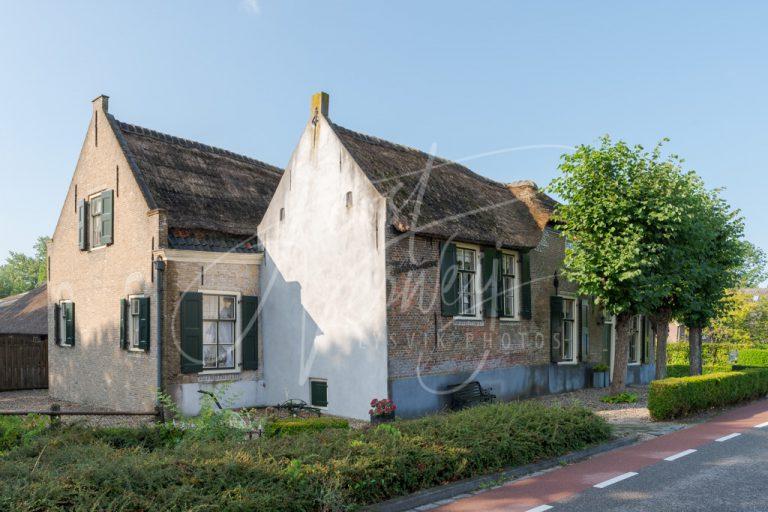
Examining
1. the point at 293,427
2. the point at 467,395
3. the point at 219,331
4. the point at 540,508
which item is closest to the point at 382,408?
the point at 293,427

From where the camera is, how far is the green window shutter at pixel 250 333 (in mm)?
15922

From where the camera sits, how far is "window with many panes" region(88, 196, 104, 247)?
17672 mm

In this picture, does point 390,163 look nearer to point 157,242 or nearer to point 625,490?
point 157,242

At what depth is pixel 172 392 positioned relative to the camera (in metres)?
14.5

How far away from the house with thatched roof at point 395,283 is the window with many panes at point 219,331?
3.08ft

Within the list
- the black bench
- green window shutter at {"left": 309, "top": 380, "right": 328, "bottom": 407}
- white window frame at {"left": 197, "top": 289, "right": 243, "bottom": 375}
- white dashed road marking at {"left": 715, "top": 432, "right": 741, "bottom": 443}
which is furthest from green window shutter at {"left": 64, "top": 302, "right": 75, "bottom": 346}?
white dashed road marking at {"left": 715, "top": 432, "right": 741, "bottom": 443}

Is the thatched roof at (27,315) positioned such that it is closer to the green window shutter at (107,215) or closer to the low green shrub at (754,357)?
the green window shutter at (107,215)

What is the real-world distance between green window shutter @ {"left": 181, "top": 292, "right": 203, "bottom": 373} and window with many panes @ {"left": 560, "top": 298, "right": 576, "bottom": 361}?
1092 centimetres

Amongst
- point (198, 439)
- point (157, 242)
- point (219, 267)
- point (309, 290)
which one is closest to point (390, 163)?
point (309, 290)

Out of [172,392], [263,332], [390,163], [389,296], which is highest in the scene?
[390,163]

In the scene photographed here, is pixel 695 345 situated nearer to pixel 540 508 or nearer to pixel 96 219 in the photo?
pixel 540 508

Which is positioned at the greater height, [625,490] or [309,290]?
[309,290]

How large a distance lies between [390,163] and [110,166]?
769 cm

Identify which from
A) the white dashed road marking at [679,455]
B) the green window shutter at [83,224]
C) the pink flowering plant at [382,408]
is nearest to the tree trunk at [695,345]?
the white dashed road marking at [679,455]
